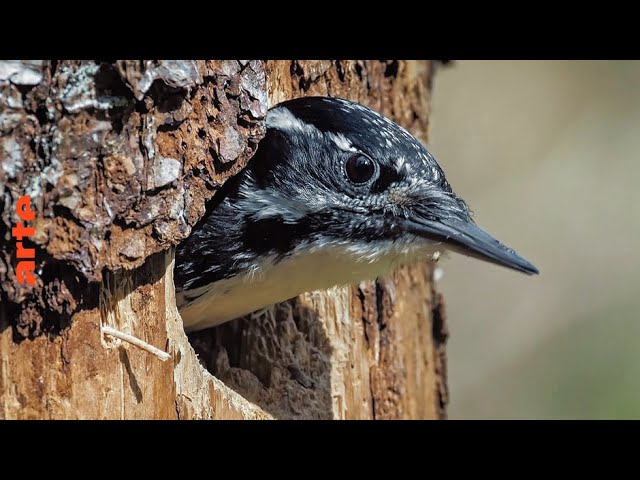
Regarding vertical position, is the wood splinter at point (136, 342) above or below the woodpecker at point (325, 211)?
below

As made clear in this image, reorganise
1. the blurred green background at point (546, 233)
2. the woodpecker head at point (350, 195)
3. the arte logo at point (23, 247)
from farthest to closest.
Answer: the blurred green background at point (546, 233) < the woodpecker head at point (350, 195) < the arte logo at point (23, 247)

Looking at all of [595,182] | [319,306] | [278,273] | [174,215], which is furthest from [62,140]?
[595,182]

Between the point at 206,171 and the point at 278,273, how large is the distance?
0.45 m

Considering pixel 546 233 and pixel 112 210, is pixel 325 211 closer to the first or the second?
pixel 112 210

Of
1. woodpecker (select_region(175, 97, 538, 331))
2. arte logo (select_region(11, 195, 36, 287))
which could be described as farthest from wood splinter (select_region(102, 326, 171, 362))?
woodpecker (select_region(175, 97, 538, 331))

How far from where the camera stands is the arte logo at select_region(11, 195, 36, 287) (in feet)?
7.29

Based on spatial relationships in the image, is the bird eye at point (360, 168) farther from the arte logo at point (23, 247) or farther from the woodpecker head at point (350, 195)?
the arte logo at point (23, 247)

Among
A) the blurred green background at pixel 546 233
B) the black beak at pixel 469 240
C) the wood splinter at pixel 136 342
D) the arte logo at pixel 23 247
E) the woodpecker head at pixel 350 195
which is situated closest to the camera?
the arte logo at pixel 23 247

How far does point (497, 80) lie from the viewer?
24.0 feet

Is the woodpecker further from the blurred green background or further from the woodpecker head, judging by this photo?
the blurred green background

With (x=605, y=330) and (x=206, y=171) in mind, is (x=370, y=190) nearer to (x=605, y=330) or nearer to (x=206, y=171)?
(x=206, y=171)

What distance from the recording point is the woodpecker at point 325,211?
2873 mm

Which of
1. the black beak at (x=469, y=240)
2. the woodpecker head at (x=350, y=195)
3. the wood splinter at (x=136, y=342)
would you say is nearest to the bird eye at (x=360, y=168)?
the woodpecker head at (x=350, y=195)

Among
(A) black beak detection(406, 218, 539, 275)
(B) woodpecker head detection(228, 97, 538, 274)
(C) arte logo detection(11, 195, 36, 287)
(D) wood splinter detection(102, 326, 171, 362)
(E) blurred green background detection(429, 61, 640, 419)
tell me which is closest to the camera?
(C) arte logo detection(11, 195, 36, 287)
